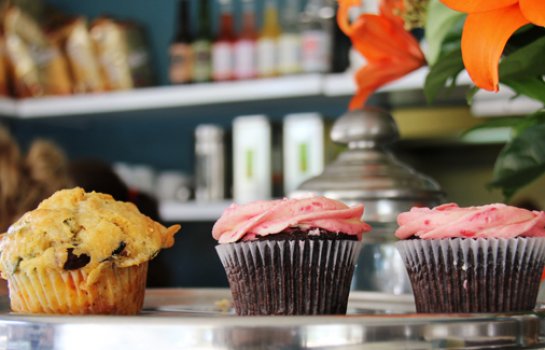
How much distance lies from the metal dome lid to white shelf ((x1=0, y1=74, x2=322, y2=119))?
1764 mm

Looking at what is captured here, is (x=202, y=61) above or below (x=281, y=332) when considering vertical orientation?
above

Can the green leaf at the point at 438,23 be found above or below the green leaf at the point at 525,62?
above

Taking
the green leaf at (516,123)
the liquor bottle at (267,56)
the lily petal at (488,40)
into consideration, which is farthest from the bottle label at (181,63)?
the lily petal at (488,40)

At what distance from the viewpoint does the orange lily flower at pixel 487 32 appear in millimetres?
527

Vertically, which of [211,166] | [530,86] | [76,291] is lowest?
[211,166]

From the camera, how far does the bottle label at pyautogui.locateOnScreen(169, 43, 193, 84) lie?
2891mm

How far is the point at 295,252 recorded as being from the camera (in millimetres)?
620

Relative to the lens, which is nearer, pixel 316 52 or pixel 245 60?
pixel 316 52

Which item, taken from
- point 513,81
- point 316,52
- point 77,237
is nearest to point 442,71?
point 513,81

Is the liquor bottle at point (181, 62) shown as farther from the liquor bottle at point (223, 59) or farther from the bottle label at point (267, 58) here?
the bottle label at point (267, 58)

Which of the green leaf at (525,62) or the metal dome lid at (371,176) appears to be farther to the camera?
the metal dome lid at (371,176)

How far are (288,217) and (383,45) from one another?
0.76 feet

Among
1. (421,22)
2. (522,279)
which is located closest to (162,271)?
(421,22)

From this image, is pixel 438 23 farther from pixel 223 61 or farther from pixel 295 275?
pixel 223 61
